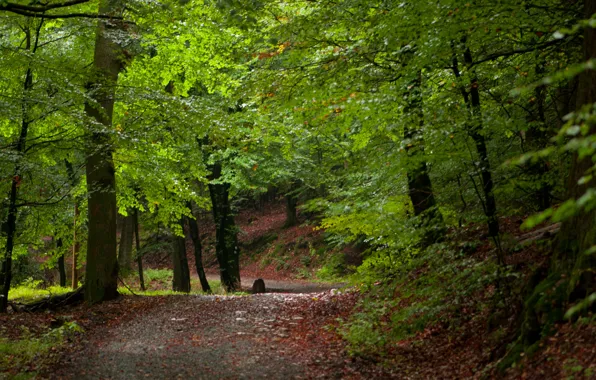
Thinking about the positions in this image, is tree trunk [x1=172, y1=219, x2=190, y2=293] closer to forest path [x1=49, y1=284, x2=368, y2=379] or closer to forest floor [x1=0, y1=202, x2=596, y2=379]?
forest floor [x1=0, y1=202, x2=596, y2=379]

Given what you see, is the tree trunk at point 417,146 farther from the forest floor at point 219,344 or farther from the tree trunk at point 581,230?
the forest floor at point 219,344

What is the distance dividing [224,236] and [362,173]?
458 inches

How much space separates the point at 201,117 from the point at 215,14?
2280 mm

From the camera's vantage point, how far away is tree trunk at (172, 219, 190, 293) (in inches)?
717

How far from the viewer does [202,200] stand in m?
14.1

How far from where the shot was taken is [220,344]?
8266 mm

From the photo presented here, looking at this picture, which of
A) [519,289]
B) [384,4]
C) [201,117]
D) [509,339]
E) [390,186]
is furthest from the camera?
[201,117]

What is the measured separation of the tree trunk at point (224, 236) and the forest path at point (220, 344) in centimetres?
657

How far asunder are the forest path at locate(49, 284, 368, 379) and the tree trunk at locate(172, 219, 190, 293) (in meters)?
6.03

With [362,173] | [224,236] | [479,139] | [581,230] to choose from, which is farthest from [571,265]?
[224,236]

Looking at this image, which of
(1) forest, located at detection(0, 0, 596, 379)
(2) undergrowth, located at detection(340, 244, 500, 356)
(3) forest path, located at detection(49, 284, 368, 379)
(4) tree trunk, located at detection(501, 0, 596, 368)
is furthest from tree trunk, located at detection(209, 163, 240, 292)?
(4) tree trunk, located at detection(501, 0, 596, 368)

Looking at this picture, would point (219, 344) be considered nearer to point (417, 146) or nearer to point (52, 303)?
point (417, 146)

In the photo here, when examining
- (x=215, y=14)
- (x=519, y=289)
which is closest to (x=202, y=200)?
(x=215, y=14)

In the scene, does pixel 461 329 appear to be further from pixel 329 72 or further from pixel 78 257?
pixel 78 257
